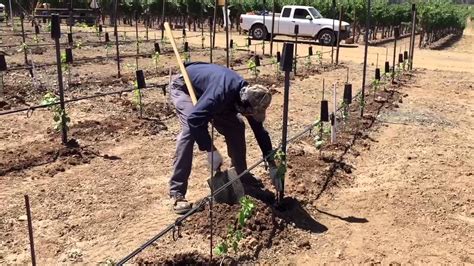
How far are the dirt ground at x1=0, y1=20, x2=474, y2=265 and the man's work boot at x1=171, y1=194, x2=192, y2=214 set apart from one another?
0.08 metres

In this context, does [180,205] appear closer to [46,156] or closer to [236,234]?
[236,234]

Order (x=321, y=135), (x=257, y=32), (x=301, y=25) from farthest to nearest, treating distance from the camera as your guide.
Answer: (x=257, y=32) < (x=301, y=25) < (x=321, y=135)

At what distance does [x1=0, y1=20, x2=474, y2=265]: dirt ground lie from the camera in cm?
345

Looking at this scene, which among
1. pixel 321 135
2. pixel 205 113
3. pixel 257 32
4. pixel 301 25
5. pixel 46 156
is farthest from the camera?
pixel 257 32

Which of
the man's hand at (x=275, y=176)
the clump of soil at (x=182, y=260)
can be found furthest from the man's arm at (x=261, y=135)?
the clump of soil at (x=182, y=260)

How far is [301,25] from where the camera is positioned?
61.9 ft

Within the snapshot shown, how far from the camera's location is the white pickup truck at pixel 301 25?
18234 mm

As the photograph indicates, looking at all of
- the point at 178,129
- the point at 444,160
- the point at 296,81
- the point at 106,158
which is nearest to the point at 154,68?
the point at 296,81

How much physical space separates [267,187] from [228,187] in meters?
0.67

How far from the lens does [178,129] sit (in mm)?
6176

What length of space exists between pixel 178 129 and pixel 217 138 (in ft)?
1.85

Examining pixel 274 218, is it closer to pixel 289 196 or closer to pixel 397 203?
pixel 289 196

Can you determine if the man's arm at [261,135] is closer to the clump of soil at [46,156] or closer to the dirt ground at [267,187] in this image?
the dirt ground at [267,187]

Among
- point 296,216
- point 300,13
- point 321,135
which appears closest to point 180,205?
point 296,216
